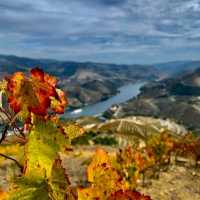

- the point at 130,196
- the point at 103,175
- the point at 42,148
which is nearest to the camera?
the point at 42,148

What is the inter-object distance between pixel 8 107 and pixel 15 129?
0.12 m

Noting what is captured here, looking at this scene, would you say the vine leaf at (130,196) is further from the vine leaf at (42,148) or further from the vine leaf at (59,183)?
the vine leaf at (42,148)

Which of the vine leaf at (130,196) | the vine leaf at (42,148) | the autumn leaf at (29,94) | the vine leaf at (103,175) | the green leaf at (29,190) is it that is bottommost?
the vine leaf at (103,175)

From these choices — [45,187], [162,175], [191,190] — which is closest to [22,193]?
[45,187]

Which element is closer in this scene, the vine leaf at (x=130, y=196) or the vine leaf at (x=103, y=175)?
the vine leaf at (x=130, y=196)

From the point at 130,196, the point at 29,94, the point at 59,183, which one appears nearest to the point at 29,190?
the point at 59,183

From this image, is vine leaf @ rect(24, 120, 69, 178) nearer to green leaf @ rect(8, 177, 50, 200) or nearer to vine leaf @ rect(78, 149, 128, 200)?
green leaf @ rect(8, 177, 50, 200)

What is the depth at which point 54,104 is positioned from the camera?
2.34 metres

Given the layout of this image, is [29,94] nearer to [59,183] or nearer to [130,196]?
[59,183]

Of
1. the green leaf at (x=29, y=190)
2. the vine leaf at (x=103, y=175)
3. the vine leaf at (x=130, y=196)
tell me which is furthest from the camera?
the vine leaf at (x=103, y=175)

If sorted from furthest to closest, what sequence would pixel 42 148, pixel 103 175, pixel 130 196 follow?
1. pixel 103 175
2. pixel 130 196
3. pixel 42 148

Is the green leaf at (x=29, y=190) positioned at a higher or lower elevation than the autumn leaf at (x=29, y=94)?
lower

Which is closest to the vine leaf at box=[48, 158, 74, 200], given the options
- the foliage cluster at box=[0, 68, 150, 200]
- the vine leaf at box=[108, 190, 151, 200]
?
the foliage cluster at box=[0, 68, 150, 200]

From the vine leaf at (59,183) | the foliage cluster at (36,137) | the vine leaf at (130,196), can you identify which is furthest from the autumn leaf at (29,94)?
the vine leaf at (130,196)
